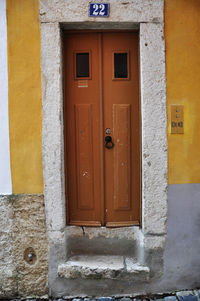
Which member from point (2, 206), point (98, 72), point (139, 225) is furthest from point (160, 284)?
point (98, 72)

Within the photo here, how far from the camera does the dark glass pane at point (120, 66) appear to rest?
2.82 metres

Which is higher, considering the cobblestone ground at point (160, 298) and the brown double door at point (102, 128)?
the brown double door at point (102, 128)

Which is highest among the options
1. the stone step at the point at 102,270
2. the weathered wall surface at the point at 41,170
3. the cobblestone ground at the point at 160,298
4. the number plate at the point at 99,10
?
the number plate at the point at 99,10

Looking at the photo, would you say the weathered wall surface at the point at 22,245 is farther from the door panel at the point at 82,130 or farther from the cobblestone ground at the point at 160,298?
the door panel at the point at 82,130

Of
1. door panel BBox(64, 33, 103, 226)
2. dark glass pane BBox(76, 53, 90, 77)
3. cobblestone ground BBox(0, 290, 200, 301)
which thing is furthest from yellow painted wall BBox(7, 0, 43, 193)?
cobblestone ground BBox(0, 290, 200, 301)

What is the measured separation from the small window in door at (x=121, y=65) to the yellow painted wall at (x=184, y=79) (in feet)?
1.57

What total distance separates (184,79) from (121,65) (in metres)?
0.75

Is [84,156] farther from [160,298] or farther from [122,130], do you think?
[160,298]

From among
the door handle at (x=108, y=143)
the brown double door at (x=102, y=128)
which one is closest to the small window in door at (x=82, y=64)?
the brown double door at (x=102, y=128)

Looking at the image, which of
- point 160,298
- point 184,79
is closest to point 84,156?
point 184,79

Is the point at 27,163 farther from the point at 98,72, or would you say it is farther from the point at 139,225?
the point at 139,225

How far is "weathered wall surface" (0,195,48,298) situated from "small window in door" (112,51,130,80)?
1.72 metres

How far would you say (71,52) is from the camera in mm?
2812

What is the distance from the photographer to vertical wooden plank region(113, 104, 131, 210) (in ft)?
9.29
